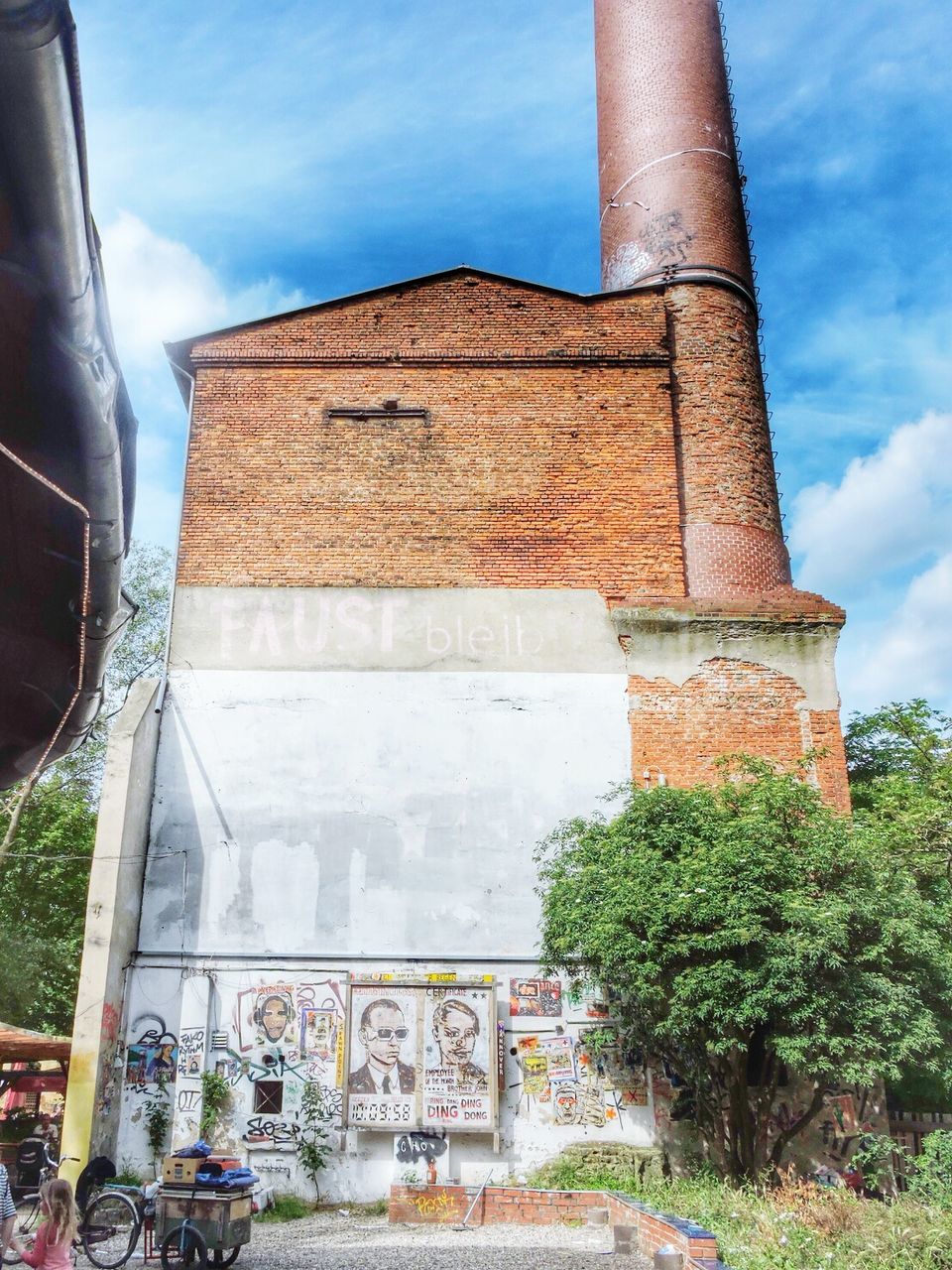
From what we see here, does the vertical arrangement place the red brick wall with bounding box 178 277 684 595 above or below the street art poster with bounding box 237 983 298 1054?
above

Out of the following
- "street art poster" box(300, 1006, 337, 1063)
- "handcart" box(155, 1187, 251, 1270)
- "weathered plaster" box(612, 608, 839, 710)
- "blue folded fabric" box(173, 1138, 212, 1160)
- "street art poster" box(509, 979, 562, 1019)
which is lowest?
"handcart" box(155, 1187, 251, 1270)

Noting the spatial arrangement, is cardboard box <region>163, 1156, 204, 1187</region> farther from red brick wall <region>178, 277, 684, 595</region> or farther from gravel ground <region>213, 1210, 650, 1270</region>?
red brick wall <region>178, 277, 684, 595</region>

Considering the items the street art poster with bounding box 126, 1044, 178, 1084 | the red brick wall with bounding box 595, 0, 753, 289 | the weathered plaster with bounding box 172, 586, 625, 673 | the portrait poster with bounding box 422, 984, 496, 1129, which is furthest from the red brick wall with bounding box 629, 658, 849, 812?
the red brick wall with bounding box 595, 0, 753, 289

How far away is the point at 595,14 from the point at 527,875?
16.7 metres

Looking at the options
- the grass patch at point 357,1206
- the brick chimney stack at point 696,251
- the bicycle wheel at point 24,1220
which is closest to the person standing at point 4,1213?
the bicycle wheel at point 24,1220

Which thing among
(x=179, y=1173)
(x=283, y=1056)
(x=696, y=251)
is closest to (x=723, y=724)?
(x=283, y=1056)

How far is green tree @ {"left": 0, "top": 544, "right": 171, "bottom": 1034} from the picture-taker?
2239 cm

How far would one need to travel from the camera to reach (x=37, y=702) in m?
2.70

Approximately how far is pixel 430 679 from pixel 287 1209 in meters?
6.55

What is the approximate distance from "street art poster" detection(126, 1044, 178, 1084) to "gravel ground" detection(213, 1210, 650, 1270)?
2067 mm

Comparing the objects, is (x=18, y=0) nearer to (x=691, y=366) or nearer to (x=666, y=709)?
(x=666, y=709)

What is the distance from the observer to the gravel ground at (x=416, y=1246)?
877 cm

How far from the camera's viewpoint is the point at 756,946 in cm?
1052

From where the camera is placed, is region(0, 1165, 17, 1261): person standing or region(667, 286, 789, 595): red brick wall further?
region(667, 286, 789, 595): red brick wall
